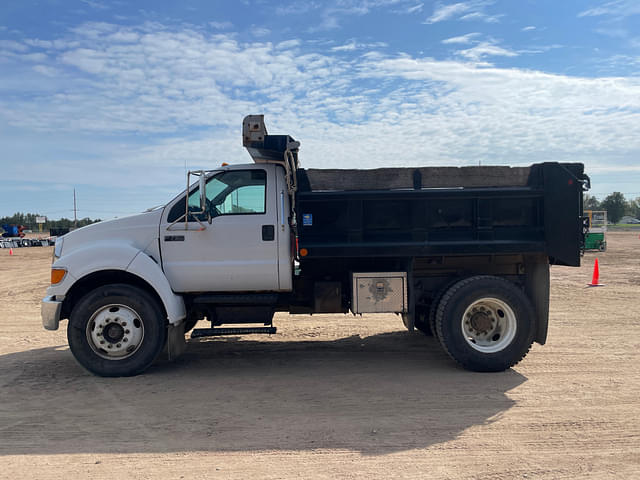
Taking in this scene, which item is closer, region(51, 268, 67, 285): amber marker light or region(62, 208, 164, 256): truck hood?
region(51, 268, 67, 285): amber marker light

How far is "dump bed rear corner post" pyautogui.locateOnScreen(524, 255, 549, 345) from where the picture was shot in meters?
6.22

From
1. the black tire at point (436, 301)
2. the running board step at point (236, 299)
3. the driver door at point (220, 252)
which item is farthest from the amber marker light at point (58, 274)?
the black tire at point (436, 301)

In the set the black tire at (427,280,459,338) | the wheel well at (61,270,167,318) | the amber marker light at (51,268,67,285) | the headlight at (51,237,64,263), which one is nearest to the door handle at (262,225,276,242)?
the wheel well at (61,270,167,318)

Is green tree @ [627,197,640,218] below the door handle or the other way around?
the other way around

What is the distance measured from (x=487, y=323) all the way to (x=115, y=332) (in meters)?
4.62

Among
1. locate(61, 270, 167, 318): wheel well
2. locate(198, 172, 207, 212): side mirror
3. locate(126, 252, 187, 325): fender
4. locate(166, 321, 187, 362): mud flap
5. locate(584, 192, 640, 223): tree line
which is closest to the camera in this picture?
locate(198, 172, 207, 212): side mirror

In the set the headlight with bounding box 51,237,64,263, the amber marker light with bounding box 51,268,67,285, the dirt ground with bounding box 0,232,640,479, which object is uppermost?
the headlight with bounding box 51,237,64,263

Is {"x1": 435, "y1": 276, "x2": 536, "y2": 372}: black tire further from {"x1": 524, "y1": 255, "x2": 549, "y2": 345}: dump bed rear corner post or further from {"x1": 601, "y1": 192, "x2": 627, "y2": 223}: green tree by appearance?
{"x1": 601, "y1": 192, "x2": 627, "y2": 223}: green tree

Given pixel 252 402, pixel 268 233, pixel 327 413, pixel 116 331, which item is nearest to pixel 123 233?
pixel 116 331

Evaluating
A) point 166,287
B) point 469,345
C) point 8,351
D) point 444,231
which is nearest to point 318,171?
point 444,231

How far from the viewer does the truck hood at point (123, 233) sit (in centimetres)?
613

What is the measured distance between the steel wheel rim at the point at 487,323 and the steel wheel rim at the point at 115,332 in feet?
13.3

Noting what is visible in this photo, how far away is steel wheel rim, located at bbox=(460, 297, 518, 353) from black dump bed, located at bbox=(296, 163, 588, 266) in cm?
69

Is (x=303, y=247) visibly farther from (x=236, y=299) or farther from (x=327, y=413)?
(x=327, y=413)
